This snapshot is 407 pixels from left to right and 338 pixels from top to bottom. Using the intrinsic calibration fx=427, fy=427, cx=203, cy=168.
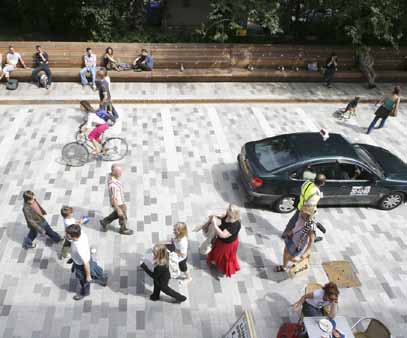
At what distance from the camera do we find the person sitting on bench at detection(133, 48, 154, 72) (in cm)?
1545

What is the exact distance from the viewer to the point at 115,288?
7691mm

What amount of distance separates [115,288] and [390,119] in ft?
36.5

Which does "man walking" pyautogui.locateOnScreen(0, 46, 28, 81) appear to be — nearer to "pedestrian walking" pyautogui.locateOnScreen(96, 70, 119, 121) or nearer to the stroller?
"pedestrian walking" pyautogui.locateOnScreen(96, 70, 119, 121)

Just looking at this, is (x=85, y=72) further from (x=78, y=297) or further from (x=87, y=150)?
(x=78, y=297)

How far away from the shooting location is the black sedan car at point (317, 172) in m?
9.34

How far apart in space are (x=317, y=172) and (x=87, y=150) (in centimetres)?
567

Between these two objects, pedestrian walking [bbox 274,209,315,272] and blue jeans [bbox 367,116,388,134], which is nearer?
pedestrian walking [bbox 274,209,315,272]

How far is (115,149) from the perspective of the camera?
37.2 ft

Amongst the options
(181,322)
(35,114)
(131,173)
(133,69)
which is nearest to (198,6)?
(133,69)

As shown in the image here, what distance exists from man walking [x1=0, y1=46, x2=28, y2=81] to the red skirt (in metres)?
10.5

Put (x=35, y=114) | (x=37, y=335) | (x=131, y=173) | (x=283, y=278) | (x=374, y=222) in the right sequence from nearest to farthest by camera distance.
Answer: (x=37, y=335)
(x=283, y=278)
(x=374, y=222)
(x=131, y=173)
(x=35, y=114)

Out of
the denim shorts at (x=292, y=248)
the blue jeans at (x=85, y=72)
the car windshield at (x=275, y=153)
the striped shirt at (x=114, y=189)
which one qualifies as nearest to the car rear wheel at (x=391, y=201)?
the car windshield at (x=275, y=153)

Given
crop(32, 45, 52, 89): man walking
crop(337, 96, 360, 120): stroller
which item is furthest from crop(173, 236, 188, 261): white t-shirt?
crop(32, 45, 52, 89): man walking

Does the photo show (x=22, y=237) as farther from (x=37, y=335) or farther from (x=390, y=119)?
(x=390, y=119)
